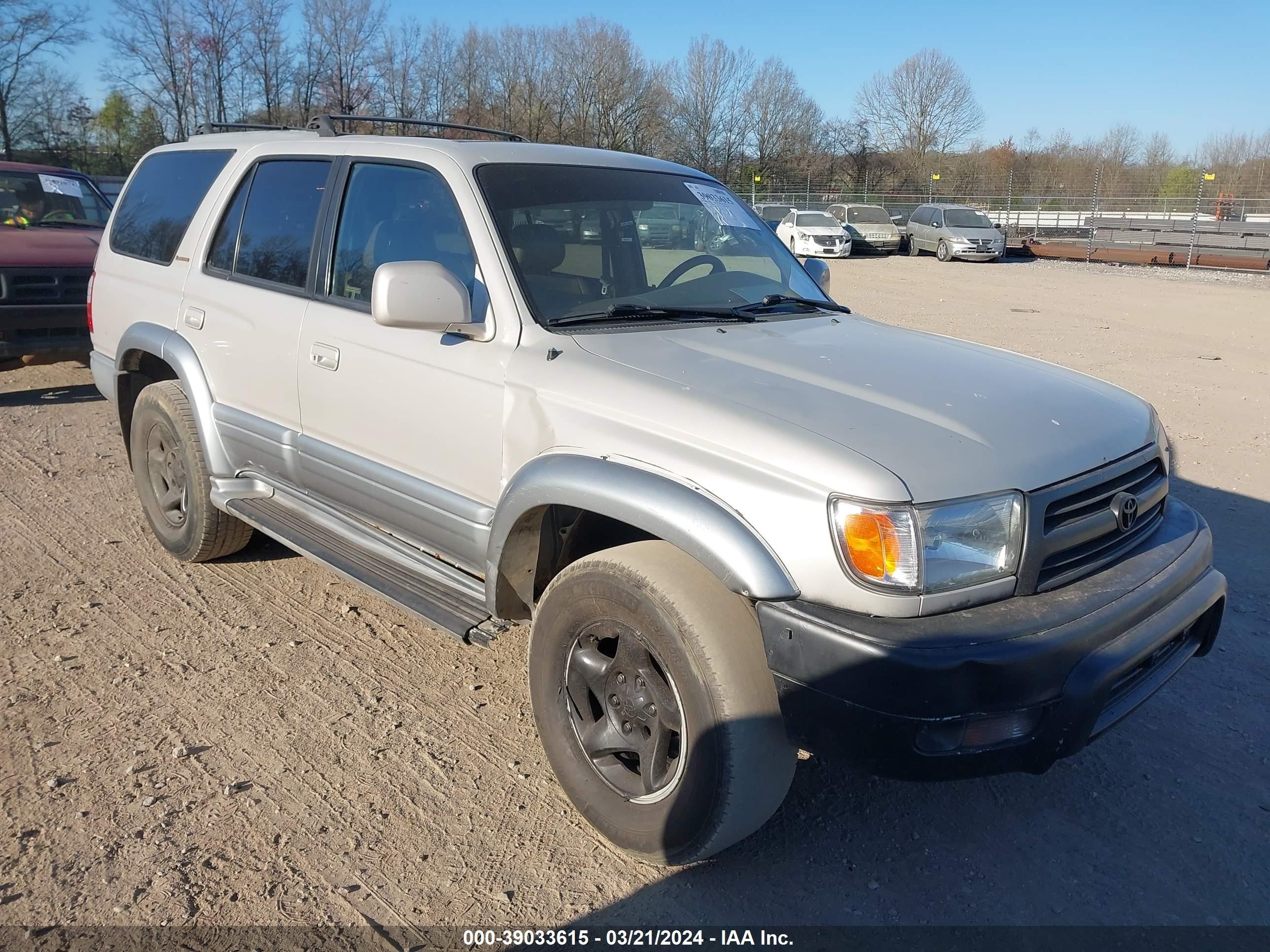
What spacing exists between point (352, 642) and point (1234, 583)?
4184 mm

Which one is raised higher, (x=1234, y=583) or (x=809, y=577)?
(x=809, y=577)

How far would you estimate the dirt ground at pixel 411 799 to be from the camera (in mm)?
2688

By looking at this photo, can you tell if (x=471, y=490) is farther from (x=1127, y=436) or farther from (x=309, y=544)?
(x=1127, y=436)

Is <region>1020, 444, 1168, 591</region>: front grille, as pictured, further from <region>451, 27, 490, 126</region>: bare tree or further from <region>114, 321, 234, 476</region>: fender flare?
<region>451, 27, 490, 126</region>: bare tree

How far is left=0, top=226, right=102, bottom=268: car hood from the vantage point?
8312 millimetres

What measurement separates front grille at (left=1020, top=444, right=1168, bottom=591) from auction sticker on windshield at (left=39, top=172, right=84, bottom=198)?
33.3 ft

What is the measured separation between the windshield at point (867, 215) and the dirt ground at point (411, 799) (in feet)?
88.9

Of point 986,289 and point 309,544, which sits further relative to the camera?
point 986,289

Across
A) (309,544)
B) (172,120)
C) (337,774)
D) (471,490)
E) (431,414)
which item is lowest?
(337,774)

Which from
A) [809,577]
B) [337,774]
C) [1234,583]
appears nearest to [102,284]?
[337,774]

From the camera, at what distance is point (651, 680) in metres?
2.72

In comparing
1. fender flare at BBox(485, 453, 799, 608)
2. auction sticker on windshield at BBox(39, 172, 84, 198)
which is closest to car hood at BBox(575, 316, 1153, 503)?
fender flare at BBox(485, 453, 799, 608)

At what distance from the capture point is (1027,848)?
296 centimetres

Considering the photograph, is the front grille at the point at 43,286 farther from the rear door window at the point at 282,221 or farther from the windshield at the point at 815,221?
the windshield at the point at 815,221
